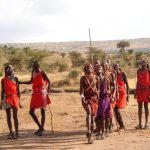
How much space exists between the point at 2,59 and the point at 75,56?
8651mm

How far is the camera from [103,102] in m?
11.8

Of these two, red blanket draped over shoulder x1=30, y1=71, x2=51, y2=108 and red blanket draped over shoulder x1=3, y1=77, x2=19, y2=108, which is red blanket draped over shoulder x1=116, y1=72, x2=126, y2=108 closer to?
red blanket draped over shoulder x1=30, y1=71, x2=51, y2=108

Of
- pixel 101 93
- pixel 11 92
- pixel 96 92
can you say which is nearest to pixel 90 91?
pixel 96 92

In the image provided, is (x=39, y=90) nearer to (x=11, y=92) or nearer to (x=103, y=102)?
(x=11, y=92)

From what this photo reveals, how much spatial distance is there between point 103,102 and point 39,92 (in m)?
1.80

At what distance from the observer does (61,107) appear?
1941 cm

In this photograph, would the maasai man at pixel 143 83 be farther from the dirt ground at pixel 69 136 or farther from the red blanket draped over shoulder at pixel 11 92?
the red blanket draped over shoulder at pixel 11 92

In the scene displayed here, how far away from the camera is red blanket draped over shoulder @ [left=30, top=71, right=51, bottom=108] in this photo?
41.3 ft

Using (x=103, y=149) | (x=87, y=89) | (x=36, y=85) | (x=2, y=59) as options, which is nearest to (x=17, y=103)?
(x=36, y=85)

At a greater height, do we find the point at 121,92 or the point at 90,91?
the point at 90,91

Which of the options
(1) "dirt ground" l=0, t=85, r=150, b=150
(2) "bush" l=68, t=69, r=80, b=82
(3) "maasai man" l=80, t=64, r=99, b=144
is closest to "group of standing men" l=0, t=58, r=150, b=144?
(3) "maasai man" l=80, t=64, r=99, b=144

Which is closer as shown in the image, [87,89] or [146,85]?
[87,89]

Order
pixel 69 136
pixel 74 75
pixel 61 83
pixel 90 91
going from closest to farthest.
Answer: pixel 90 91 < pixel 69 136 < pixel 61 83 < pixel 74 75

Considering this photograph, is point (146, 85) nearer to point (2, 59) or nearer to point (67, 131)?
point (67, 131)
